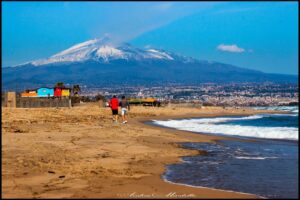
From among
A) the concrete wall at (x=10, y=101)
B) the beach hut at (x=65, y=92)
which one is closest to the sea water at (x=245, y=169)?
the concrete wall at (x=10, y=101)

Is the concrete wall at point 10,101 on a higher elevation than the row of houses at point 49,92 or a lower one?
lower

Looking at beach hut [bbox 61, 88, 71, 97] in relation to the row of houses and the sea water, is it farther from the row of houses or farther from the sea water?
the sea water

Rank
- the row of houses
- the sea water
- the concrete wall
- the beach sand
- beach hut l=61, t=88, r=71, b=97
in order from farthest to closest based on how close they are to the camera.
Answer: beach hut l=61, t=88, r=71, b=97 → the row of houses → the concrete wall → the sea water → the beach sand

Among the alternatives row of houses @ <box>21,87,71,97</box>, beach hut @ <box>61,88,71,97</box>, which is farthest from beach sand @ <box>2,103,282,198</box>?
beach hut @ <box>61,88,71,97</box>

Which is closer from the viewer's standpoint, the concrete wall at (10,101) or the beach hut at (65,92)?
the concrete wall at (10,101)

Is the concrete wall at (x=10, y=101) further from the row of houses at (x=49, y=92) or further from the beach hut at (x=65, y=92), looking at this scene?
the beach hut at (x=65, y=92)

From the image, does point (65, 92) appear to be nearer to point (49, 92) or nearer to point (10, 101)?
point (49, 92)

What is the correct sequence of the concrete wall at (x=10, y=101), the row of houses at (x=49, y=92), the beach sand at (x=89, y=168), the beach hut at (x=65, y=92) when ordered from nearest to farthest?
the beach sand at (x=89, y=168), the concrete wall at (x=10, y=101), the row of houses at (x=49, y=92), the beach hut at (x=65, y=92)

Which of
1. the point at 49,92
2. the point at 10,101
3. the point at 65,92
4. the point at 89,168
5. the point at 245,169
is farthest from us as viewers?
the point at 49,92

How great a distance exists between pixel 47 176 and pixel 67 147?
4.53 meters

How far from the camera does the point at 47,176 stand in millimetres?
9195

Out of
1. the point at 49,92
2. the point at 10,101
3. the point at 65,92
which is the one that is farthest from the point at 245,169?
the point at 49,92

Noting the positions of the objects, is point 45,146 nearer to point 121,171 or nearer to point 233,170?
point 121,171

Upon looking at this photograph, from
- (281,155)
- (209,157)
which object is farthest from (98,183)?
(281,155)
